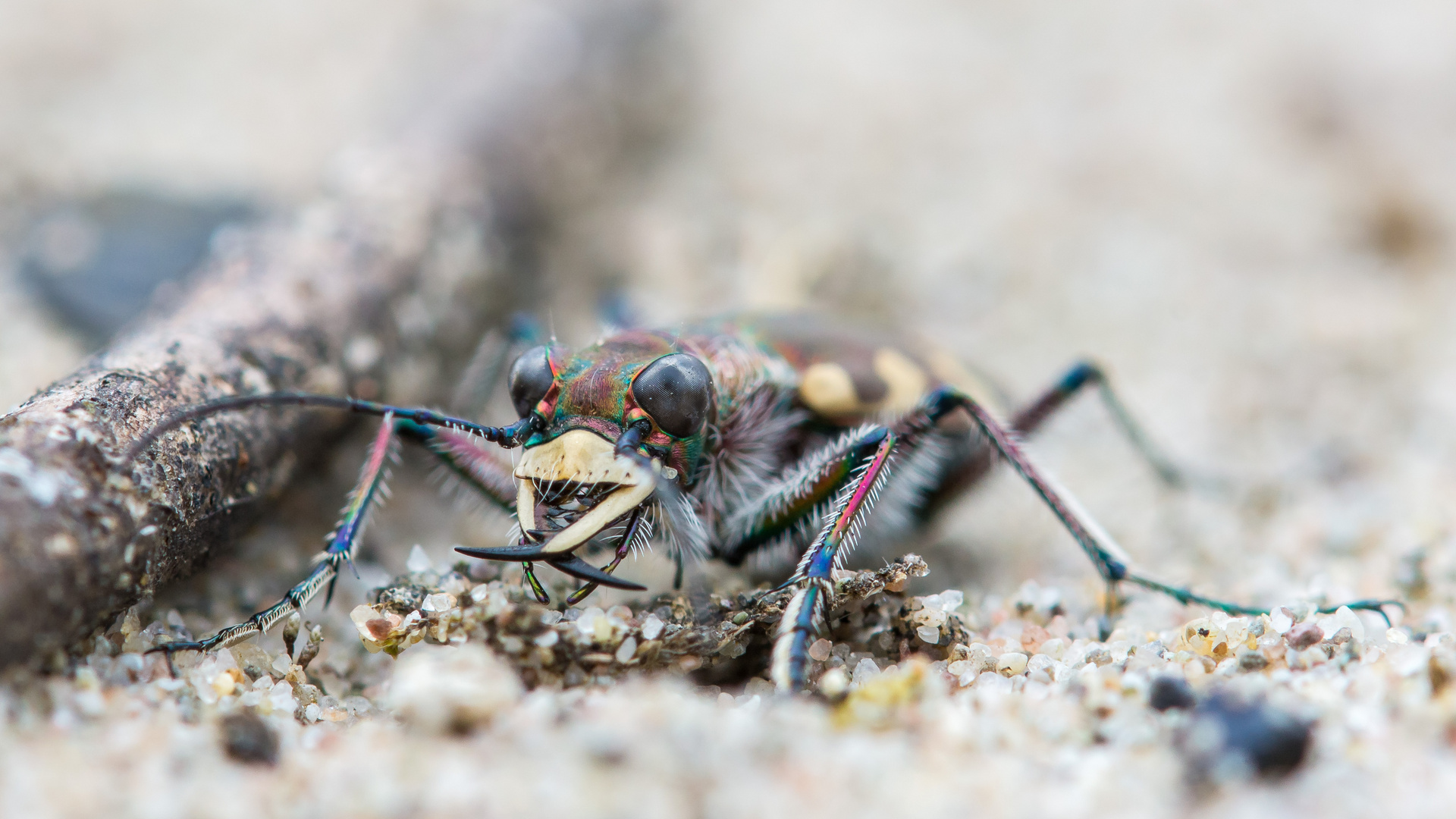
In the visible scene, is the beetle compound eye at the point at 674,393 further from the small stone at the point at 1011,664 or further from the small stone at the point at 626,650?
the small stone at the point at 1011,664

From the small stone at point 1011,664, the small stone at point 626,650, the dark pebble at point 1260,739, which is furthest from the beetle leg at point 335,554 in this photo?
the dark pebble at point 1260,739

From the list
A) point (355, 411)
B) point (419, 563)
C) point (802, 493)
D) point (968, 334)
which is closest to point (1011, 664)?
point (802, 493)

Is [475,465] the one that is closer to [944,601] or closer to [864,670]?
[864,670]

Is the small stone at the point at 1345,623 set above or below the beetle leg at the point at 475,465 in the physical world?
below

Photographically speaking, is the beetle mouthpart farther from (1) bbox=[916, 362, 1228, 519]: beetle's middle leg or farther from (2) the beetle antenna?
(1) bbox=[916, 362, 1228, 519]: beetle's middle leg

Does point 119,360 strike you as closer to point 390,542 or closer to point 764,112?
point 390,542

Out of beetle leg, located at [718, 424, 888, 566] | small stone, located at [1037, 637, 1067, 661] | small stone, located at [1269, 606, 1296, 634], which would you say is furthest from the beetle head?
small stone, located at [1269, 606, 1296, 634]
